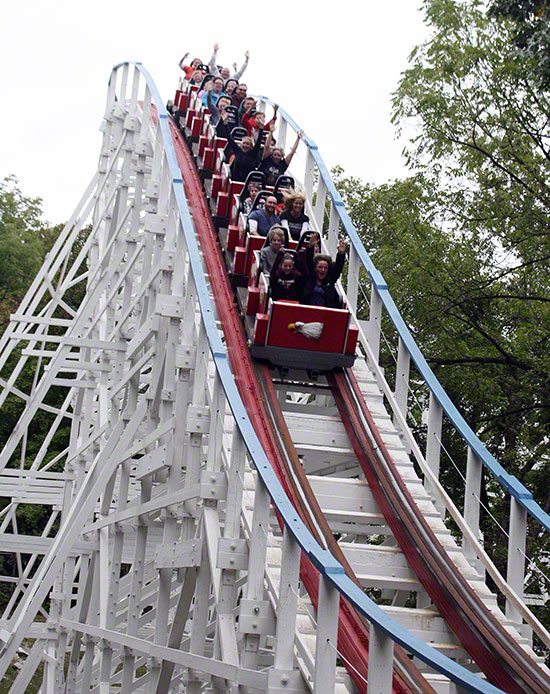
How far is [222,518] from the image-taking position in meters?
6.88

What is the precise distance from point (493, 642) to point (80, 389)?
741 cm

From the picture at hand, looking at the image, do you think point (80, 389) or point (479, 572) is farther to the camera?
point (80, 389)

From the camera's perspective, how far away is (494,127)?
14680 millimetres

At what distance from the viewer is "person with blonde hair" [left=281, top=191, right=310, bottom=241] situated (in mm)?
10148

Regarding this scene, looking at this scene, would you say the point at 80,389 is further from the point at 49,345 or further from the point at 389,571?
the point at 49,345

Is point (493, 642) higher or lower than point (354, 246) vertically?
lower

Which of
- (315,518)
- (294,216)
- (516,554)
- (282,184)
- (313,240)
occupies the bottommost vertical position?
(516,554)

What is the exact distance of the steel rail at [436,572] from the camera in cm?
532

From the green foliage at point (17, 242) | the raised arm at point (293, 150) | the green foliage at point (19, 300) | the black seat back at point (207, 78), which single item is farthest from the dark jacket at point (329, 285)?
the green foliage at point (17, 242)

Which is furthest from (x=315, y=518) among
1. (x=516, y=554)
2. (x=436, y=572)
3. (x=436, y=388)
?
(x=436, y=388)

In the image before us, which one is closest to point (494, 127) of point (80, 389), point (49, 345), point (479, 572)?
point (80, 389)

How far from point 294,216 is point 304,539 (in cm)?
626

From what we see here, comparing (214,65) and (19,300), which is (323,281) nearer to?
(214,65)

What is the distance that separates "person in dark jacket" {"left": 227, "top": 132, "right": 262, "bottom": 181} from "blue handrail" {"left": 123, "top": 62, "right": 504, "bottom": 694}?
4.08 metres
